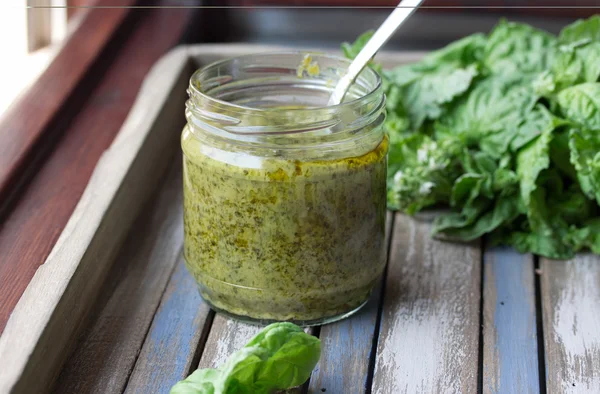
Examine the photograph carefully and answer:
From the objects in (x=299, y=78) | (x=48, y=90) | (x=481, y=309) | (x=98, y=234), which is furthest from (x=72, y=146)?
(x=481, y=309)

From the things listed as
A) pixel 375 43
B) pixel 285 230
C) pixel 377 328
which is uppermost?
pixel 375 43

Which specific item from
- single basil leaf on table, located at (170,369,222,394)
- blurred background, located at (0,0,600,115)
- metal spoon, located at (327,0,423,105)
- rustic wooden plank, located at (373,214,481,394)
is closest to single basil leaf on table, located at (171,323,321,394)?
single basil leaf on table, located at (170,369,222,394)

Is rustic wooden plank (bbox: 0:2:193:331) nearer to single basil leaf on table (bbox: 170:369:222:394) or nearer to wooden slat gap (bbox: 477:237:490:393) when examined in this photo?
single basil leaf on table (bbox: 170:369:222:394)

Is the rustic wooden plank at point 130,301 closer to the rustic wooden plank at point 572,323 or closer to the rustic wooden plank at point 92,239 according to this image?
the rustic wooden plank at point 92,239

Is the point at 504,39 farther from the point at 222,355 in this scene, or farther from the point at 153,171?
the point at 222,355

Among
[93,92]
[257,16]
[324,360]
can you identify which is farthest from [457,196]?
[257,16]

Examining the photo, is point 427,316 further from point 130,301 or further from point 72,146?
point 72,146

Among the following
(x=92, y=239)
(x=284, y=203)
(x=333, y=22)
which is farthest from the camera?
(x=333, y=22)

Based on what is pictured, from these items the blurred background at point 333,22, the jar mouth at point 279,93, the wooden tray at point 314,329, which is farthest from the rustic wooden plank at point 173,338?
the blurred background at point 333,22
